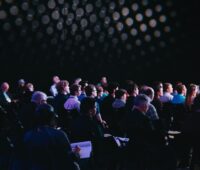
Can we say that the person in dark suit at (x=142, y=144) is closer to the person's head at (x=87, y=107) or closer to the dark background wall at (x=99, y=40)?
the person's head at (x=87, y=107)

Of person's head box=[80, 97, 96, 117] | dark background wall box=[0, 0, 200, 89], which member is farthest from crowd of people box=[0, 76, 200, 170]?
dark background wall box=[0, 0, 200, 89]

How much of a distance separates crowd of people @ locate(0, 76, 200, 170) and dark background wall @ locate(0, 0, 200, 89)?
Answer: 4.96 m

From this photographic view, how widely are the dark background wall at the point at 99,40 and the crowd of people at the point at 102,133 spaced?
16.3 feet

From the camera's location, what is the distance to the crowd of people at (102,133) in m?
4.07

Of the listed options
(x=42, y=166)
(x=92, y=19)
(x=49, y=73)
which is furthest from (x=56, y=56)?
(x=42, y=166)

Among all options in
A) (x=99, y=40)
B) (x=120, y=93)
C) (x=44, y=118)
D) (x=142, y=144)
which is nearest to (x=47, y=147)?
(x=44, y=118)

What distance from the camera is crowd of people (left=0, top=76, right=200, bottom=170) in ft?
13.4

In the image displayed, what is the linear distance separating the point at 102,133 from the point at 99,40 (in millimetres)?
8493

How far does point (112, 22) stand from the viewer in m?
13.9

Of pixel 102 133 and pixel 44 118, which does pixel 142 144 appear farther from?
pixel 44 118

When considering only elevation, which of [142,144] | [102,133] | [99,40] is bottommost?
[142,144]

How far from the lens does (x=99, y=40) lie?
1387 centimetres

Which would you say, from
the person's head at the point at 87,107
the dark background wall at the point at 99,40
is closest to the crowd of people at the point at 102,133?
the person's head at the point at 87,107

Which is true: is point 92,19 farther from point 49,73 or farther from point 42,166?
point 42,166
